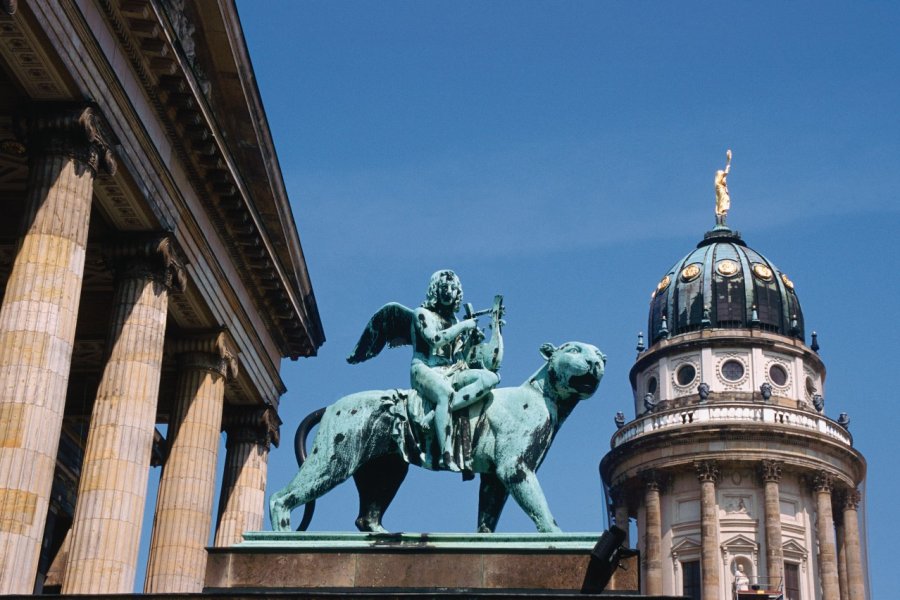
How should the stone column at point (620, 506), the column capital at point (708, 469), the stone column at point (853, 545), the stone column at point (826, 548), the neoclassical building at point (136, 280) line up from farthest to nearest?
1. the stone column at point (620, 506)
2. the stone column at point (853, 545)
3. the column capital at point (708, 469)
4. the stone column at point (826, 548)
5. the neoclassical building at point (136, 280)

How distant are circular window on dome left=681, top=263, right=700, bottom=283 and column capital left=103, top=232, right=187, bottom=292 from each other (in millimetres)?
57418

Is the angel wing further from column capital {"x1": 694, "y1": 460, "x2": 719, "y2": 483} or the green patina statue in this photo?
column capital {"x1": 694, "y1": 460, "x2": 719, "y2": 483}

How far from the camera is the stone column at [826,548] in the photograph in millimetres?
76750

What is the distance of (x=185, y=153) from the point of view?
34.2m

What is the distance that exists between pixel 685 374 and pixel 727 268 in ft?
25.5

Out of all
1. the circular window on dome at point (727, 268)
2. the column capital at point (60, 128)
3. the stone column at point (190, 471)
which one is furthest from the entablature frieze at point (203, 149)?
the circular window on dome at point (727, 268)

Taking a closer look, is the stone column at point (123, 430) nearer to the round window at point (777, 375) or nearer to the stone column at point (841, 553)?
the round window at point (777, 375)

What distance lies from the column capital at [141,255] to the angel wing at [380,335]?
40.7 feet

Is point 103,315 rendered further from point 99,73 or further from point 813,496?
point 813,496

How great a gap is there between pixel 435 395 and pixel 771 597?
195 feet

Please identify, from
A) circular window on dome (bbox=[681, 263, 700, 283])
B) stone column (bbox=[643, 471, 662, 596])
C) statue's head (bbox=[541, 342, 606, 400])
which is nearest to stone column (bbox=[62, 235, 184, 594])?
statue's head (bbox=[541, 342, 606, 400])

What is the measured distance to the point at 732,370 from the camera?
269 ft

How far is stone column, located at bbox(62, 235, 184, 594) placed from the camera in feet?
98.4

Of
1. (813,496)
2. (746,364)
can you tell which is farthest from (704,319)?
(813,496)
